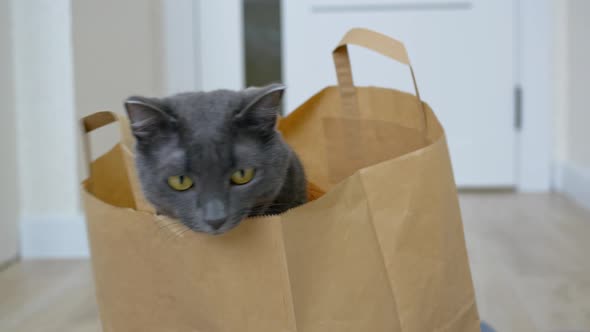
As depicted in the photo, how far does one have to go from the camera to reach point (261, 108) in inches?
29.4

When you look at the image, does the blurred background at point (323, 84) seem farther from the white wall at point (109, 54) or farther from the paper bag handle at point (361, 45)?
the paper bag handle at point (361, 45)

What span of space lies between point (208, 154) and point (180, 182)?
0.06 m

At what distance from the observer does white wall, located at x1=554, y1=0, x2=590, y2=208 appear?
A: 88.4 inches

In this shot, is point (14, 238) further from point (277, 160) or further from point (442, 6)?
point (442, 6)

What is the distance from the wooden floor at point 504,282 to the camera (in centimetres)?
116

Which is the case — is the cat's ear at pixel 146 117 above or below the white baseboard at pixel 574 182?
above

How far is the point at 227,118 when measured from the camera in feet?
2.43

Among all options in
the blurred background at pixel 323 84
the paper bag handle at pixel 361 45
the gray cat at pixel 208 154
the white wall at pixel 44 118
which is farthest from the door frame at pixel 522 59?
the gray cat at pixel 208 154

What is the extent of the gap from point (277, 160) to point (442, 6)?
1872 mm

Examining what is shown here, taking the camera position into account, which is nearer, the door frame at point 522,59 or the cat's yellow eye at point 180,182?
the cat's yellow eye at point 180,182

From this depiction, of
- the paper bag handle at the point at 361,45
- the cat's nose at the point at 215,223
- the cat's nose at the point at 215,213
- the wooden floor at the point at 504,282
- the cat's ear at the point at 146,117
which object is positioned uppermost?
the paper bag handle at the point at 361,45

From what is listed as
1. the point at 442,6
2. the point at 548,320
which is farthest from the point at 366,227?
the point at 442,6

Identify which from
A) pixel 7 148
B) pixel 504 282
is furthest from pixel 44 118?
pixel 504 282

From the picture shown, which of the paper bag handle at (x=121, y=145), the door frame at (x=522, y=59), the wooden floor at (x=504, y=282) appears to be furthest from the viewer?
the door frame at (x=522, y=59)
